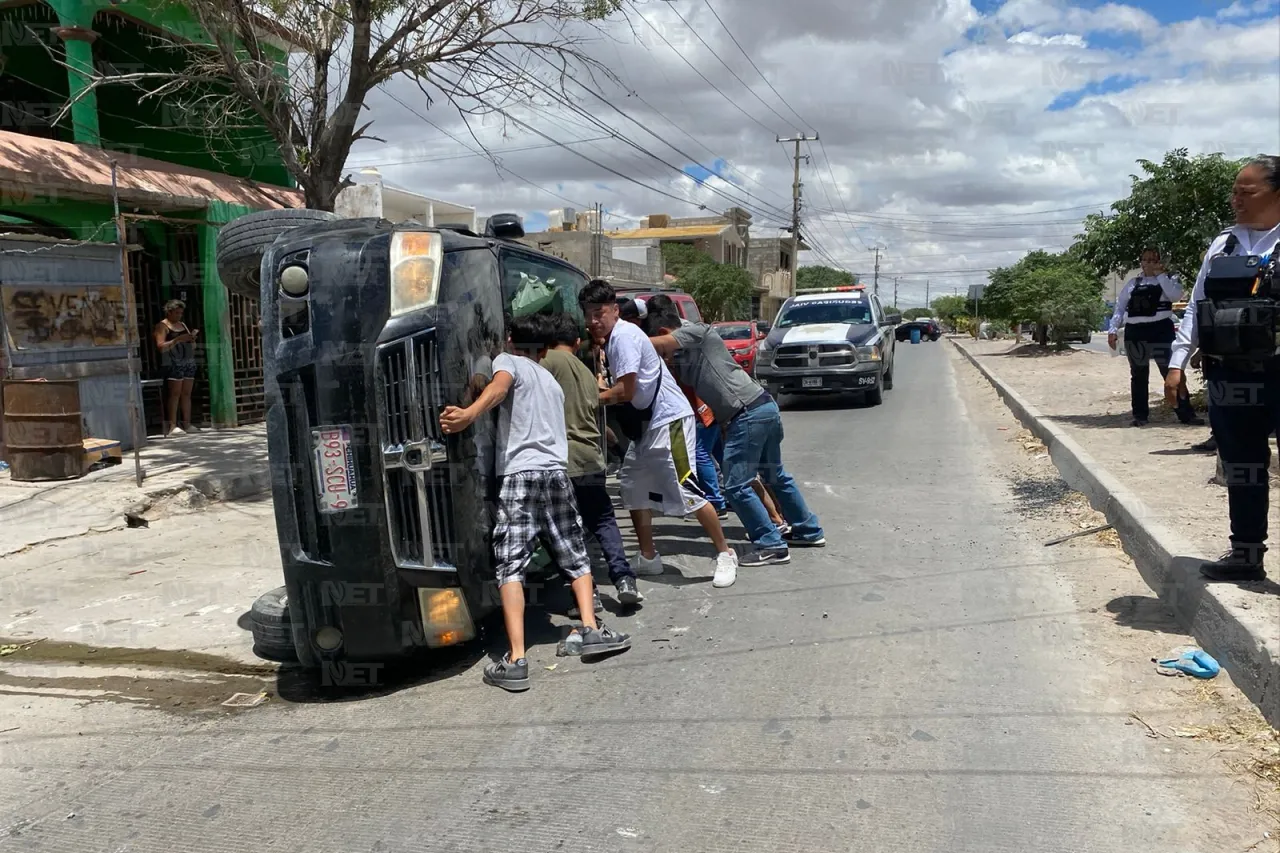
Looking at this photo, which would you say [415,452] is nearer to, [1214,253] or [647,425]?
[647,425]

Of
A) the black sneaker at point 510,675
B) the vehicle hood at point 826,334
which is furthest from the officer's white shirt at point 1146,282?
the black sneaker at point 510,675

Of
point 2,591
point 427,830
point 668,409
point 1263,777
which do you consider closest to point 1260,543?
point 1263,777

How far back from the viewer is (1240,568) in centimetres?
438

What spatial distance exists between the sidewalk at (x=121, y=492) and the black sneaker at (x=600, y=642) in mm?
4723

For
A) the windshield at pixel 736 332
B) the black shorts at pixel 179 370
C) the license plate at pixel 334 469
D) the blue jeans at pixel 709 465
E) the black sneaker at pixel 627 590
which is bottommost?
the black sneaker at pixel 627 590

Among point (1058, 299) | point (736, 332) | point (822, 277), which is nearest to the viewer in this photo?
point (736, 332)

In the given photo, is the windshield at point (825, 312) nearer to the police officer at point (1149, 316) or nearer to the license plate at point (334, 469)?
the police officer at point (1149, 316)

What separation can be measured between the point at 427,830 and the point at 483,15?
10096 millimetres

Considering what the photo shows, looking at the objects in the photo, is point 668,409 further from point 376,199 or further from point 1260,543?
point 376,199

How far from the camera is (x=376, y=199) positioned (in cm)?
1988

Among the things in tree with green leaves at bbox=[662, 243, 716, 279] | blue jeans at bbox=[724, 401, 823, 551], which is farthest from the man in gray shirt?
tree with green leaves at bbox=[662, 243, 716, 279]

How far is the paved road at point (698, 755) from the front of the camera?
114 inches

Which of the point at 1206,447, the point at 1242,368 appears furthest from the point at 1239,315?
the point at 1206,447

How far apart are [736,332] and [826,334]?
794 cm
